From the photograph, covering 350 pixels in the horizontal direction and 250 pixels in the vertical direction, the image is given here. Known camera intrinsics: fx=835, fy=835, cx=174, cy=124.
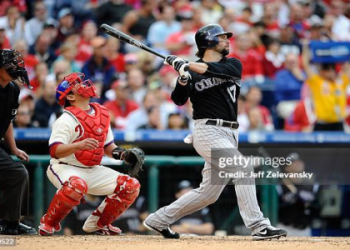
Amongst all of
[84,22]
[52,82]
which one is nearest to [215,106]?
[52,82]

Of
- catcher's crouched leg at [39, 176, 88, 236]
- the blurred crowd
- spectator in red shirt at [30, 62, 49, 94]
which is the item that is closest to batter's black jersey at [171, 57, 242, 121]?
catcher's crouched leg at [39, 176, 88, 236]

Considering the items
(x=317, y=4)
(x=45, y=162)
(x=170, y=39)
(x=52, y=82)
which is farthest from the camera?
(x=317, y=4)

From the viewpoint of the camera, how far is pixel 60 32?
13.4 m

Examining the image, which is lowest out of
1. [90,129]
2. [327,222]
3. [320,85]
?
[327,222]

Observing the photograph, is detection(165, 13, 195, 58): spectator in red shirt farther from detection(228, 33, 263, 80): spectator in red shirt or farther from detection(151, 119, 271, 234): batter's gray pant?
detection(151, 119, 271, 234): batter's gray pant

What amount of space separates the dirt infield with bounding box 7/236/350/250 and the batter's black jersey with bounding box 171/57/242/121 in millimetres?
1067

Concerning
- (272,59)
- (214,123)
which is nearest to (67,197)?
(214,123)

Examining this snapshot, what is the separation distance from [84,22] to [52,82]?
289 cm

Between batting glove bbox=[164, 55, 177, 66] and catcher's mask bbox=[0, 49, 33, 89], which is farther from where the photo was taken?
catcher's mask bbox=[0, 49, 33, 89]

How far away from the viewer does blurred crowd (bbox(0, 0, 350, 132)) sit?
37.0ft

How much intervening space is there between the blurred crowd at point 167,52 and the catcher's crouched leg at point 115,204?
2.95 meters

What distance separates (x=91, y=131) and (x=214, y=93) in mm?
1126

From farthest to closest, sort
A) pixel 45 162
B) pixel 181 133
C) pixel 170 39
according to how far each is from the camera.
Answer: pixel 170 39, pixel 181 133, pixel 45 162

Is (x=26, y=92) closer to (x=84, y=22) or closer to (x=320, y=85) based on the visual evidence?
(x=84, y=22)
